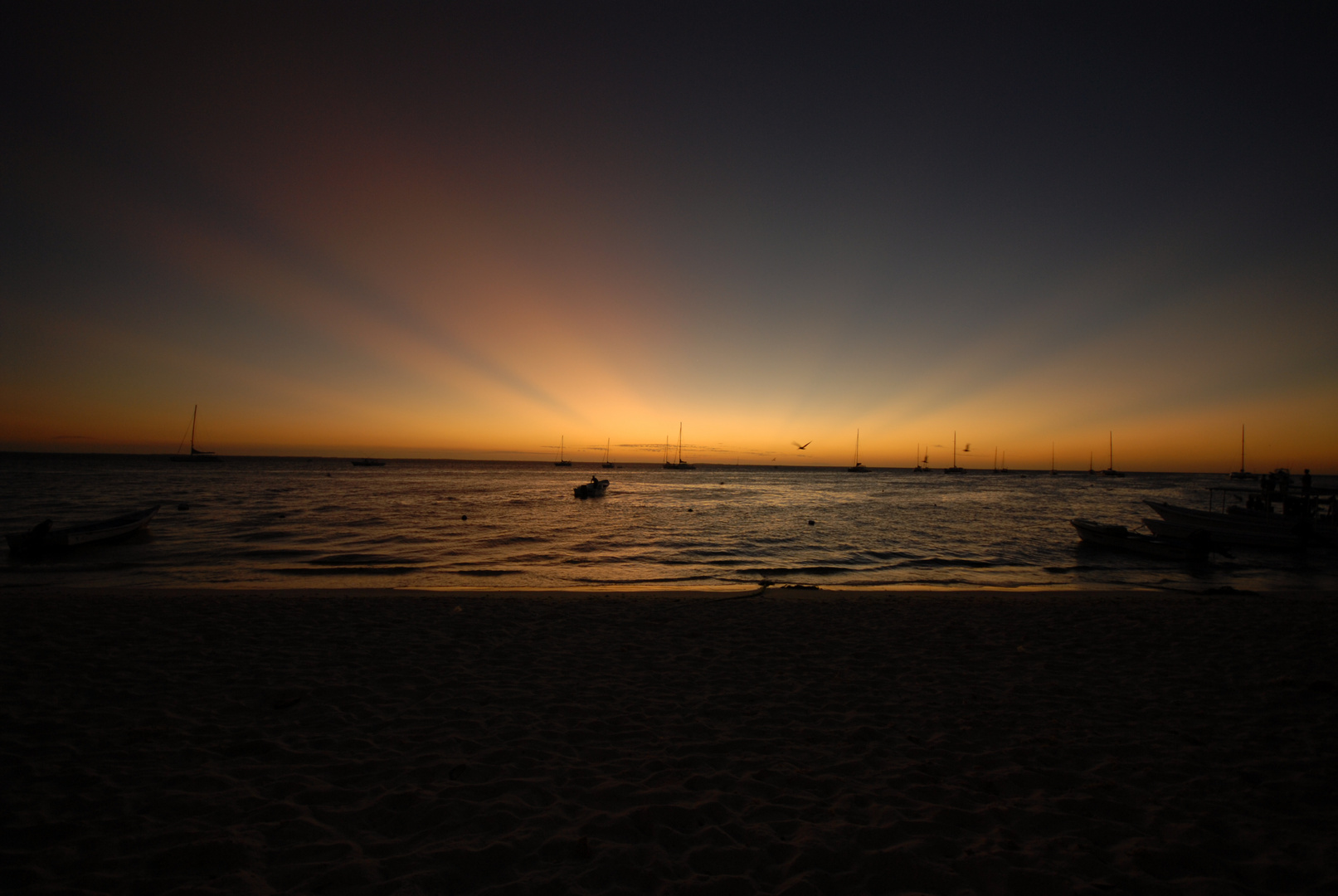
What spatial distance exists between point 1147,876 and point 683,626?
24.4 feet

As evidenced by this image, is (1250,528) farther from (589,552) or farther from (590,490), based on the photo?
(590,490)

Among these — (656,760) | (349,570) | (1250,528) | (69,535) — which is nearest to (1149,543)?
(1250,528)

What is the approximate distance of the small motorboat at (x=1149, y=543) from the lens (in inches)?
876

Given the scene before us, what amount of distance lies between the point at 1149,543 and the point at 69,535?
4170 centimetres

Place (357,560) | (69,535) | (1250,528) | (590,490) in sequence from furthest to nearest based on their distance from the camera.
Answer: (590,490) → (1250,528) → (357,560) → (69,535)

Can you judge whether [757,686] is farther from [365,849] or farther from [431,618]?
[431,618]

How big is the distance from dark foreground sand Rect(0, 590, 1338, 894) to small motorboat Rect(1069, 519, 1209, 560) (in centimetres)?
1556

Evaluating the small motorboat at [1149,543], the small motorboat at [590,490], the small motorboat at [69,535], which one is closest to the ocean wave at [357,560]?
the small motorboat at [69,535]

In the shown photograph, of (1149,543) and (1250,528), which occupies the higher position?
(1250,528)

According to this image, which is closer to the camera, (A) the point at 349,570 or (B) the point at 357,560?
(A) the point at 349,570

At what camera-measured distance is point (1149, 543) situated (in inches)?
926

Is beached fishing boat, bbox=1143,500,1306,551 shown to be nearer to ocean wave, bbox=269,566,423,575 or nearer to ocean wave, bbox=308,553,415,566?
ocean wave, bbox=269,566,423,575

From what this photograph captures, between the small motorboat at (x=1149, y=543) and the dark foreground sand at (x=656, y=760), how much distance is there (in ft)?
51.0

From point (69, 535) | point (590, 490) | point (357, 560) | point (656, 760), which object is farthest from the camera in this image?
point (590, 490)
